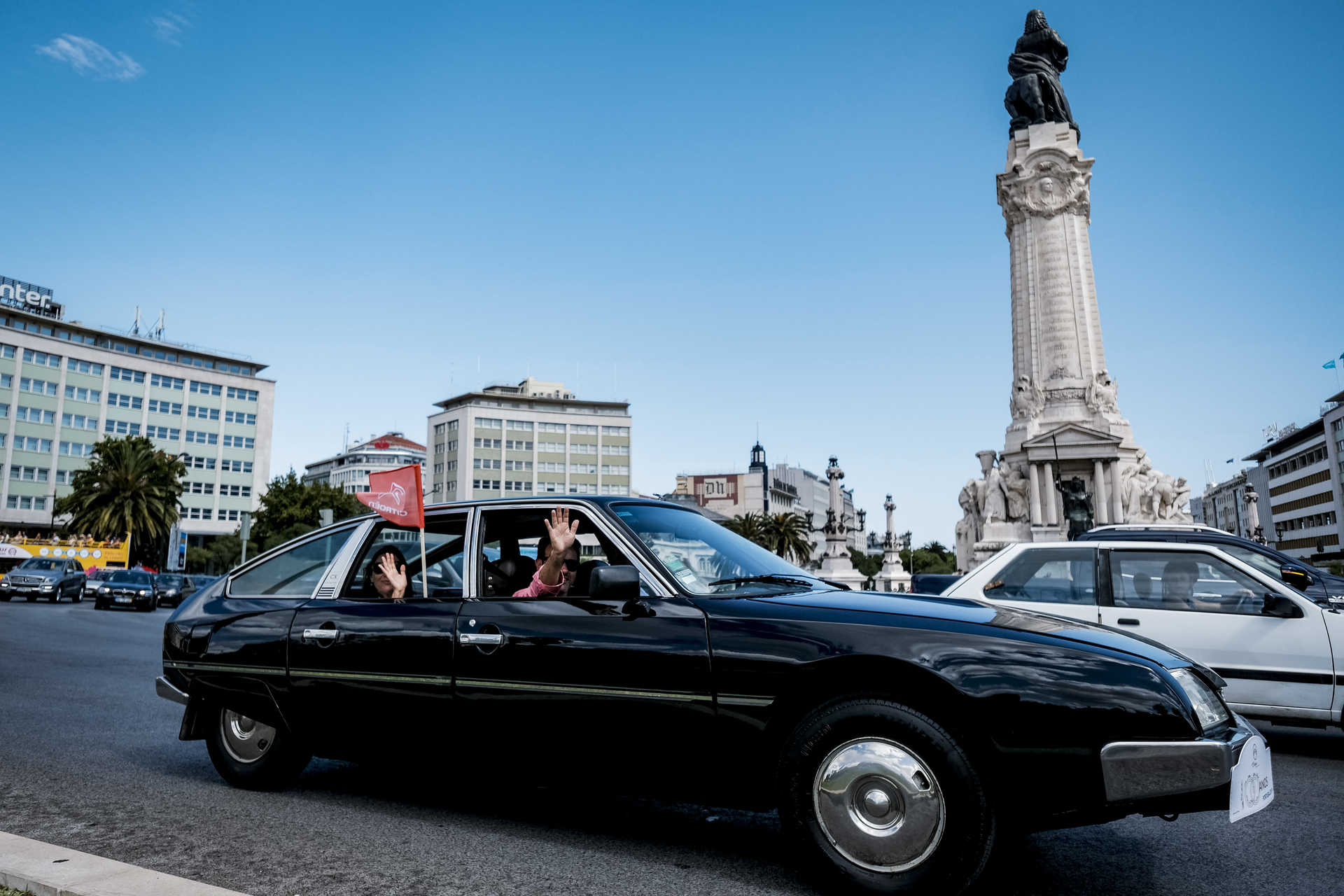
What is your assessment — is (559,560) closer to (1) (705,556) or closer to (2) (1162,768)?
(1) (705,556)

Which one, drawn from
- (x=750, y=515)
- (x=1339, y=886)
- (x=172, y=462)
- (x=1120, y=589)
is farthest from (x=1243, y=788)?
(x=750, y=515)

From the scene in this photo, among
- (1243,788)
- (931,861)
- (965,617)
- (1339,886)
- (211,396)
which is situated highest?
(211,396)

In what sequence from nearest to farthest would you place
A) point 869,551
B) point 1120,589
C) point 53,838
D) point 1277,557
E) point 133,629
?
point 53,838
point 1120,589
point 1277,557
point 133,629
point 869,551

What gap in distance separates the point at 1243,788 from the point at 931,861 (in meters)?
1.08

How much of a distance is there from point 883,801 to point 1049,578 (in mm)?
4666

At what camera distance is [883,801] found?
3148mm

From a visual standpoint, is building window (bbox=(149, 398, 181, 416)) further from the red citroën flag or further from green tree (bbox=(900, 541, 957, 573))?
the red citroën flag

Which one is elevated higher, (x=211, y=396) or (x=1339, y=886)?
(x=211, y=396)

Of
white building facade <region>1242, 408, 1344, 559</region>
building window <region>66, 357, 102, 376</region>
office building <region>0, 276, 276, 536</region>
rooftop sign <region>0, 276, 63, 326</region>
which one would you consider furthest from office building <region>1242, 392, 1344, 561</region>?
rooftop sign <region>0, 276, 63, 326</region>

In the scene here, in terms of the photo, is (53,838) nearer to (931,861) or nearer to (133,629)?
(931,861)

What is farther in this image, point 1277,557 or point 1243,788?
point 1277,557

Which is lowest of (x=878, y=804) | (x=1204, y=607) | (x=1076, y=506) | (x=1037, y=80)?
(x=878, y=804)

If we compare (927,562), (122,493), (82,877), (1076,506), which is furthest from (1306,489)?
(82,877)

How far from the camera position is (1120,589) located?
22.9 ft
